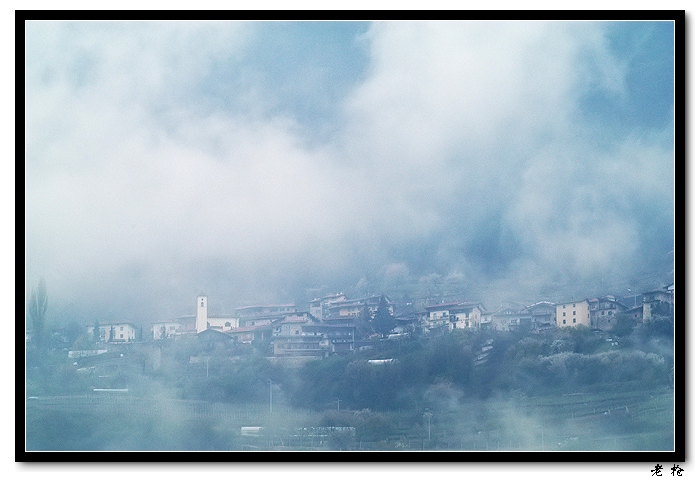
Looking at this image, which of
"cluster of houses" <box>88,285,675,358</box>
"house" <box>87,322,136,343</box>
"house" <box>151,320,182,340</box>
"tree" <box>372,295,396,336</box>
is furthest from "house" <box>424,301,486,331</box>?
"house" <box>87,322,136,343</box>

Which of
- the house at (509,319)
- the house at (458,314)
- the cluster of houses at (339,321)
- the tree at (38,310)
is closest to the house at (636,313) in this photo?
the cluster of houses at (339,321)

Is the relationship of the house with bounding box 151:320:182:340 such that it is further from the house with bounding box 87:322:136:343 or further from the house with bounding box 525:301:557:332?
the house with bounding box 525:301:557:332

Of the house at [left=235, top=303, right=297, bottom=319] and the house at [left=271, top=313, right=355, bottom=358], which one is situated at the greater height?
the house at [left=235, top=303, right=297, bottom=319]

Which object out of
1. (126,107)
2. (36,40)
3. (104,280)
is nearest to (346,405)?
(104,280)

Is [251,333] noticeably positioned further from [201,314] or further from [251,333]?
[201,314]

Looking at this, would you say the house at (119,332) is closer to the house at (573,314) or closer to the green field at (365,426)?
the green field at (365,426)

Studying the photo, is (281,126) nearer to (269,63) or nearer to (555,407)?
(269,63)
